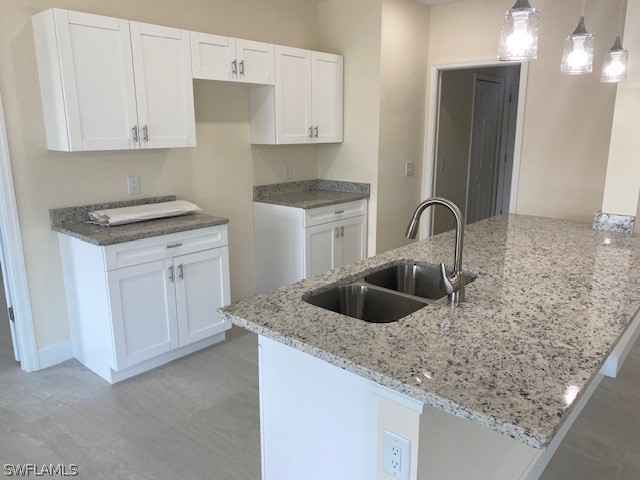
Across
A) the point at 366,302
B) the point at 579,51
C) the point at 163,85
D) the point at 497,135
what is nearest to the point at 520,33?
the point at 579,51

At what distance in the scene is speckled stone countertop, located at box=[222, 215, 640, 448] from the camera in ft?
3.50

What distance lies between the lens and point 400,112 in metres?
4.38

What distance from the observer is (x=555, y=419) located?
3.21ft

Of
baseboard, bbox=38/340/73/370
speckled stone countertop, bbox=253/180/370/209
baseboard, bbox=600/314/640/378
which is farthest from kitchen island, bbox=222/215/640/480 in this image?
baseboard, bbox=38/340/73/370

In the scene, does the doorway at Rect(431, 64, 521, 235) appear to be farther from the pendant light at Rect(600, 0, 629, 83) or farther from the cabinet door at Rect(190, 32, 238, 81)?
the cabinet door at Rect(190, 32, 238, 81)

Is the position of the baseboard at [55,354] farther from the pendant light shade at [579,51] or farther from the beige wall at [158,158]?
the pendant light shade at [579,51]

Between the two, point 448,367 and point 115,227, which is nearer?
point 448,367

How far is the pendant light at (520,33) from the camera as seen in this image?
5.50 feet

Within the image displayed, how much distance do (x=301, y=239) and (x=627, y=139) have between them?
228cm

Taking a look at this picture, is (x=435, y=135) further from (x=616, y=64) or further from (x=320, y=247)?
(x=616, y=64)

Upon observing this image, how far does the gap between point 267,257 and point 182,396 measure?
1.62 meters

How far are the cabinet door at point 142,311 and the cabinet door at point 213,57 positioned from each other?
1.33 meters

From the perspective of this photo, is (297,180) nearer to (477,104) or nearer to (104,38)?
(104,38)

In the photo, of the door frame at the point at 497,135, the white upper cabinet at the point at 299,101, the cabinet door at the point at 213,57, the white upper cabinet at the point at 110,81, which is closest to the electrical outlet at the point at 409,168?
the white upper cabinet at the point at 299,101
